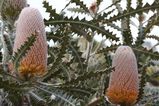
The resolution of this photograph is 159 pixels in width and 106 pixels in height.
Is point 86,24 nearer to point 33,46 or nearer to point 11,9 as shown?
point 11,9

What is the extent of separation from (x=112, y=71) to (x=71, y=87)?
203 mm

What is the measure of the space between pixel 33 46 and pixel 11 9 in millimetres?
416

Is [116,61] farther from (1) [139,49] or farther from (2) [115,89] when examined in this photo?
(1) [139,49]

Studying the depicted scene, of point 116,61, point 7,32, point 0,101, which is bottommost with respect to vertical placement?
point 0,101

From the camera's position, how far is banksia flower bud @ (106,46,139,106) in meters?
2.00

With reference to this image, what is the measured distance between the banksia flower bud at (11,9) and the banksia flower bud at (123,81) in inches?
20.1

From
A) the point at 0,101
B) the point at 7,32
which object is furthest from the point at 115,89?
the point at 7,32

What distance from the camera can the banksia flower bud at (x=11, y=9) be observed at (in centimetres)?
216

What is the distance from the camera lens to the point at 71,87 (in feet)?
6.71

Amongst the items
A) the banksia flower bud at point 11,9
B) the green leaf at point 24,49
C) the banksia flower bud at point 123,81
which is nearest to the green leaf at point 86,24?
the banksia flower bud at point 11,9

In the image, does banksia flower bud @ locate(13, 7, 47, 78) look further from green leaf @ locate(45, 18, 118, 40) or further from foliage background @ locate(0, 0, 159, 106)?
green leaf @ locate(45, 18, 118, 40)

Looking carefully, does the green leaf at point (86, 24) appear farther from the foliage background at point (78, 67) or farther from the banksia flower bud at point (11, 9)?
the banksia flower bud at point (11, 9)

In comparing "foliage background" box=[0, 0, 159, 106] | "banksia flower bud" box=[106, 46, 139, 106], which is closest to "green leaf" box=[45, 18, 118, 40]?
"foliage background" box=[0, 0, 159, 106]

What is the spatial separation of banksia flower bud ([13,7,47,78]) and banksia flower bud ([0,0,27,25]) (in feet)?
0.75
